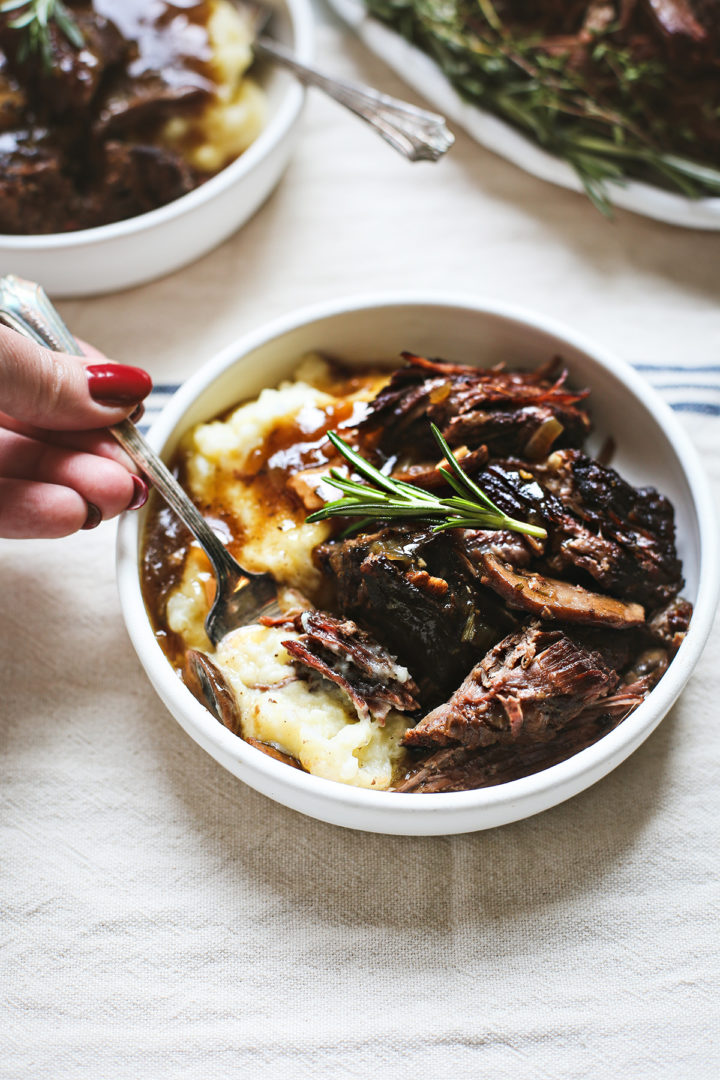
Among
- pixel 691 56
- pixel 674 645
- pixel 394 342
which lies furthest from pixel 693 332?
pixel 674 645

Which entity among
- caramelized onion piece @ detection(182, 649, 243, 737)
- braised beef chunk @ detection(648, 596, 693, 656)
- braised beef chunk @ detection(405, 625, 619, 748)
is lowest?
caramelized onion piece @ detection(182, 649, 243, 737)

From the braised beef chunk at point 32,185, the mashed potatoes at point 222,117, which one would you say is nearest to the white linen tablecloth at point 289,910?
the braised beef chunk at point 32,185

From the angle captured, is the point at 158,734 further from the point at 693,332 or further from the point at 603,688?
the point at 693,332

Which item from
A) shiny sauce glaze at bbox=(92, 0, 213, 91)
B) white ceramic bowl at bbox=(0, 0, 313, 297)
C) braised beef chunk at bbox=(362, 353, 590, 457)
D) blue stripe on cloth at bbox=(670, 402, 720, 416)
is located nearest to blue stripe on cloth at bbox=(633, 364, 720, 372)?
blue stripe on cloth at bbox=(670, 402, 720, 416)

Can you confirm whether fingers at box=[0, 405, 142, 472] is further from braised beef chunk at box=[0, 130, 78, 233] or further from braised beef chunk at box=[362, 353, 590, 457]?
braised beef chunk at box=[0, 130, 78, 233]

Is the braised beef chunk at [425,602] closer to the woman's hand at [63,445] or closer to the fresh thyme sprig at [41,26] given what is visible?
the woman's hand at [63,445]

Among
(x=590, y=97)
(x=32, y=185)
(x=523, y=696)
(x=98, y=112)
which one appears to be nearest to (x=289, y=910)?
(x=523, y=696)
